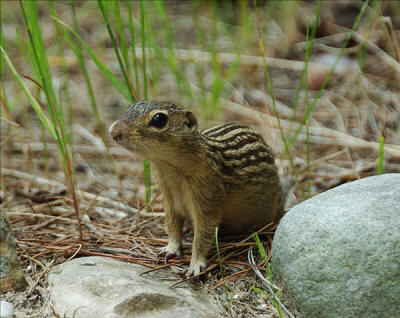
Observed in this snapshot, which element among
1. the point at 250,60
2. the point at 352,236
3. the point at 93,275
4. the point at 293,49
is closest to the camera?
the point at 352,236

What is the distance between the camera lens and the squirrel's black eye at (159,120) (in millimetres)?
2740

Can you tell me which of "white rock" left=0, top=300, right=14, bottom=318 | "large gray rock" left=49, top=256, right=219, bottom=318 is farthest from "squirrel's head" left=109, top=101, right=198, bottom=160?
"white rock" left=0, top=300, right=14, bottom=318

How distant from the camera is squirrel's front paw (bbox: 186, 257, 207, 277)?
305cm

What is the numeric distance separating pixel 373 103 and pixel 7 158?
374 centimetres

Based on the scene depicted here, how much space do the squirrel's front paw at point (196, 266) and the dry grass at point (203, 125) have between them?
6 centimetres

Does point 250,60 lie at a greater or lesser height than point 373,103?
greater

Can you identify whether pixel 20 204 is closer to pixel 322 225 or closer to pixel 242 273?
pixel 242 273

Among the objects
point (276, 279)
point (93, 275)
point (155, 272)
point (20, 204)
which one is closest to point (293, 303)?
point (276, 279)

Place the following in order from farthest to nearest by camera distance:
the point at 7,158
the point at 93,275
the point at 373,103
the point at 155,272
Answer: the point at 373,103
the point at 7,158
the point at 155,272
the point at 93,275

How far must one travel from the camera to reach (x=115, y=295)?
253 centimetres

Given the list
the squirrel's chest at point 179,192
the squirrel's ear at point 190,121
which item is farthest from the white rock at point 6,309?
the squirrel's ear at point 190,121

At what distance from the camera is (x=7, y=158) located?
15.6 ft

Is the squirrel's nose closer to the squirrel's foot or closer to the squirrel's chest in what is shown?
the squirrel's chest

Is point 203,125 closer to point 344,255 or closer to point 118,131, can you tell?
point 118,131
